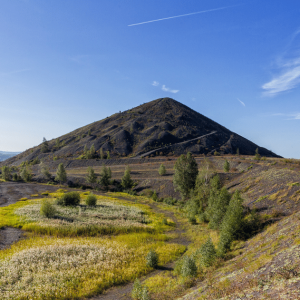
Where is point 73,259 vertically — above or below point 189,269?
below

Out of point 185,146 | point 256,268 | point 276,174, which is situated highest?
point 185,146

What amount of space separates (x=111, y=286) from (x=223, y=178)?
48.6 m

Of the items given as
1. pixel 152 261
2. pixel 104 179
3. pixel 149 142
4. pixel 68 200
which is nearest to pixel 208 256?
pixel 152 261

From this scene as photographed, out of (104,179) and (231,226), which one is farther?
(104,179)

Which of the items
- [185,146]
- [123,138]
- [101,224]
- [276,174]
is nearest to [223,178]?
[276,174]

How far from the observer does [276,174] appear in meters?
39.2

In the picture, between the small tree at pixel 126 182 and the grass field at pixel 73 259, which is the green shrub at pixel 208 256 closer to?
the grass field at pixel 73 259

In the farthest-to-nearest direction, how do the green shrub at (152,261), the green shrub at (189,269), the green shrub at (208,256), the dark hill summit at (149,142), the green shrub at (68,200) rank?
the dark hill summit at (149,142)
the green shrub at (68,200)
the green shrub at (152,261)
the green shrub at (208,256)
the green shrub at (189,269)

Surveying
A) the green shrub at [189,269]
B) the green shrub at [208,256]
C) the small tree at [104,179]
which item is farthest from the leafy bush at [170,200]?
the green shrub at [189,269]

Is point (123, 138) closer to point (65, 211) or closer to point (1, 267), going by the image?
point (65, 211)

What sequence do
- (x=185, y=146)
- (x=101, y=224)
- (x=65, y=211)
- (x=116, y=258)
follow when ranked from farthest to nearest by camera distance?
(x=185, y=146), (x=65, y=211), (x=101, y=224), (x=116, y=258)

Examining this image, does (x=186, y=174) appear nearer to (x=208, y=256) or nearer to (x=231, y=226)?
(x=231, y=226)

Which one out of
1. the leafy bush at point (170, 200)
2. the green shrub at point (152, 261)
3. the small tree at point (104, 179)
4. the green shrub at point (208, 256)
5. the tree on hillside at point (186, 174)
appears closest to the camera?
the green shrub at point (208, 256)

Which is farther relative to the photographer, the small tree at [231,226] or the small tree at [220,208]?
the small tree at [220,208]
